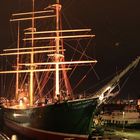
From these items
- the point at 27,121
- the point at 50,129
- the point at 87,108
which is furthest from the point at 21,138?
the point at 87,108

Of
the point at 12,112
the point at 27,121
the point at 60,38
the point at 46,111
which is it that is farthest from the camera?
the point at 12,112

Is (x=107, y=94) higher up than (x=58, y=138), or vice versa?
(x=107, y=94)

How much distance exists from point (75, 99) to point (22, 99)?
17536 mm

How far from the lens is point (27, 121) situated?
41.1m

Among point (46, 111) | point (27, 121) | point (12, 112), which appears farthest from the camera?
point (12, 112)

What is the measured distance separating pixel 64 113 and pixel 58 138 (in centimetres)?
200

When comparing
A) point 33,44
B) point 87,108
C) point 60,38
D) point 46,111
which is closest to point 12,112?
point 33,44

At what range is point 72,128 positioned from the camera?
3359cm

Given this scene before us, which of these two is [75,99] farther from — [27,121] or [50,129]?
[27,121]

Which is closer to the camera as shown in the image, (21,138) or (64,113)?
(64,113)

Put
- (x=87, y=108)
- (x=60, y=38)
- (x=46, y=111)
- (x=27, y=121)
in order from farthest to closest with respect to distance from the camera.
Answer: (x=60, y=38) < (x=27, y=121) < (x=46, y=111) < (x=87, y=108)

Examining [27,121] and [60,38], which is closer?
[27,121]

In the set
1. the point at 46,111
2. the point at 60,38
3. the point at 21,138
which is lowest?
the point at 21,138

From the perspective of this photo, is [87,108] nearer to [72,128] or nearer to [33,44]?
[72,128]
